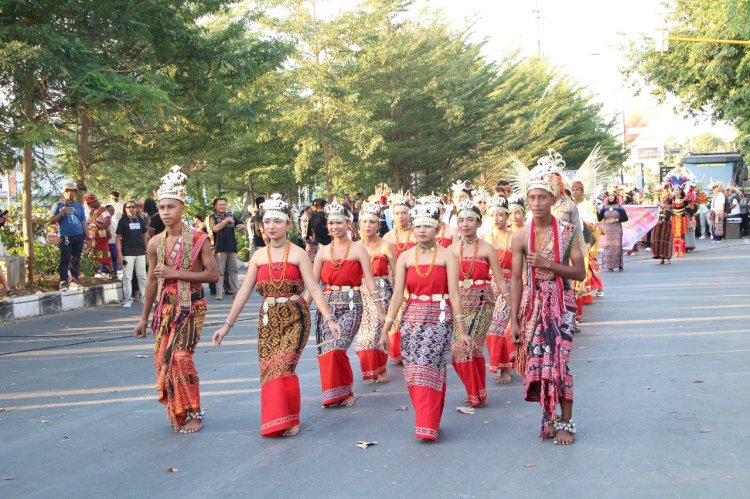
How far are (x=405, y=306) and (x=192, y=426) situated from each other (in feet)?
6.31

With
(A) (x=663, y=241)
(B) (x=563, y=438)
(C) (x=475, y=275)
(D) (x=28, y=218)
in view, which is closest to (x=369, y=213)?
(C) (x=475, y=275)

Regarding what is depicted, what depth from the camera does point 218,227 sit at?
18344 millimetres

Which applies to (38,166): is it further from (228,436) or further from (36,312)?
(228,436)

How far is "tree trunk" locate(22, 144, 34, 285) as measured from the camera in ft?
52.3

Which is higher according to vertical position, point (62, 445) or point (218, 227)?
point (218, 227)

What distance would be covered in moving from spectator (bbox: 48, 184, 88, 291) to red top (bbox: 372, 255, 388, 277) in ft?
25.7

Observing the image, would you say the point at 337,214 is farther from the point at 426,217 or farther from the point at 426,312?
the point at 426,312

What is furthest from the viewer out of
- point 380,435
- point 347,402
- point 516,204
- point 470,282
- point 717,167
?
point 717,167

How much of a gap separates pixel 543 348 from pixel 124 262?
11.1m

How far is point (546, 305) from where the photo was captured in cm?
671

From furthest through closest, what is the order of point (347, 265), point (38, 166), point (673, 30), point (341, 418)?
point (673, 30), point (38, 166), point (347, 265), point (341, 418)

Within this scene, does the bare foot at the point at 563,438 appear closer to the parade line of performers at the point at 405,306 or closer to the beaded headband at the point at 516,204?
the parade line of performers at the point at 405,306

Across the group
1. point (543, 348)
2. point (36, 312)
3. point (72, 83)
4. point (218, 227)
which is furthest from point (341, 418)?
point (218, 227)

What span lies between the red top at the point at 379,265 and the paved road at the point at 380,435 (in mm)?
1154
